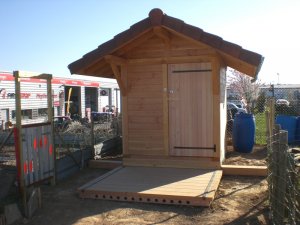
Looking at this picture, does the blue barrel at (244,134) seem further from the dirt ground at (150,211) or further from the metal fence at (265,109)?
the dirt ground at (150,211)

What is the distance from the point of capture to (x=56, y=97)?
25.9m

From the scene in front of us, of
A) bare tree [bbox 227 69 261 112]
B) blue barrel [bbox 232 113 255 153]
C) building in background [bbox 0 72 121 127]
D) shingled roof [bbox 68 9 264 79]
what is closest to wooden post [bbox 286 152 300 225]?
shingled roof [bbox 68 9 264 79]

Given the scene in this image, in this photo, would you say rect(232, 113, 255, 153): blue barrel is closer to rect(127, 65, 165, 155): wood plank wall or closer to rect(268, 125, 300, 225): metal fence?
rect(127, 65, 165, 155): wood plank wall

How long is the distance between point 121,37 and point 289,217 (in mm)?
4775

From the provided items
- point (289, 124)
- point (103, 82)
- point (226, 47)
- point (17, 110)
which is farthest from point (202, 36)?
point (103, 82)

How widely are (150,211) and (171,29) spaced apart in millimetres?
3554

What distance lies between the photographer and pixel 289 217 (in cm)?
441

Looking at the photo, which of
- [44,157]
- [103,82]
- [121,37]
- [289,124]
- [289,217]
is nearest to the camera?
[289,217]

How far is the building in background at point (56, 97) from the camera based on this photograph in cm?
2136

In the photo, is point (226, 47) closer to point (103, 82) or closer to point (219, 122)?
point (219, 122)

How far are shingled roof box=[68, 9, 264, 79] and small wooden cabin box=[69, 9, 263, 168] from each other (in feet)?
0.07

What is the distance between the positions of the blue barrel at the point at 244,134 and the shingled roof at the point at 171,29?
3082 millimetres

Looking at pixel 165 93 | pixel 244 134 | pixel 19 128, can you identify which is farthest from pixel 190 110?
pixel 19 128

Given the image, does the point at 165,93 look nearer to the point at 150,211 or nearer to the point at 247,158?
the point at 247,158
